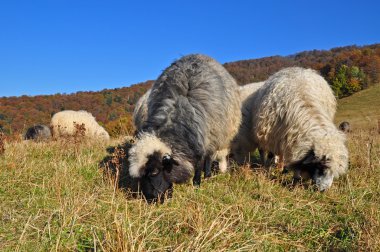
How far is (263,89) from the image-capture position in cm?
795

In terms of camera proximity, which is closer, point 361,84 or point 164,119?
point 164,119

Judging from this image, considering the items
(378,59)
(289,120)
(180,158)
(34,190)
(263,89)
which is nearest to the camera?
(34,190)

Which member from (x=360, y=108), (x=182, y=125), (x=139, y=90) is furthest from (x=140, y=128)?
(x=360, y=108)

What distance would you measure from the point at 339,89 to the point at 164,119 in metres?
68.8

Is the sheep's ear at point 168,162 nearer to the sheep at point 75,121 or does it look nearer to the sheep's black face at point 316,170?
the sheep's black face at point 316,170

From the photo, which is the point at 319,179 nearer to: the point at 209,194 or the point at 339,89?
the point at 209,194

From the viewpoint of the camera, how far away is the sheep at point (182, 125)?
16.2 ft

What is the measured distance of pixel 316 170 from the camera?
18.1 ft

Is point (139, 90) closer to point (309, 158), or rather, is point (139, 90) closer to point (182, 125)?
point (182, 125)

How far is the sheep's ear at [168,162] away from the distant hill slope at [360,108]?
43498mm

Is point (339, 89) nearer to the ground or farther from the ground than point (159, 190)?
farther from the ground

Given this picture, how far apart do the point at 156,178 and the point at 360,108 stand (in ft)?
179

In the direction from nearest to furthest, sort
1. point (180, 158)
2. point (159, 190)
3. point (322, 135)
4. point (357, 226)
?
point (357, 226)
point (159, 190)
point (180, 158)
point (322, 135)

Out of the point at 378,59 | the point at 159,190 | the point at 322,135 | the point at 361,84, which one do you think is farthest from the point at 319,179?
the point at 378,59
